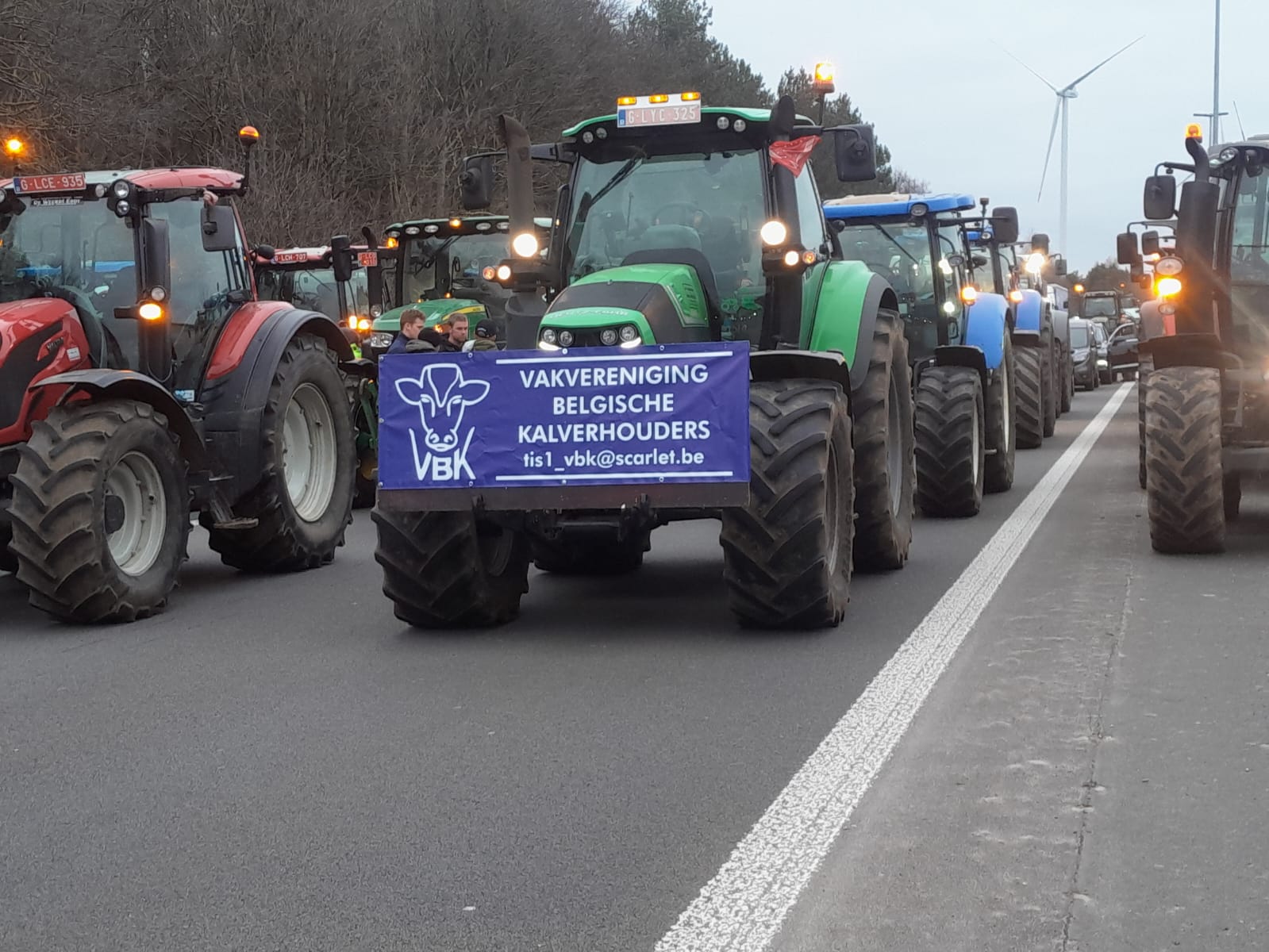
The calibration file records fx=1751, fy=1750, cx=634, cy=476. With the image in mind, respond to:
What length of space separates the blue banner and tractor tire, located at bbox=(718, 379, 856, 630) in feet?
0.52

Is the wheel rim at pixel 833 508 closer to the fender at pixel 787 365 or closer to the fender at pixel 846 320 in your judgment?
the fender at pixel 787 365

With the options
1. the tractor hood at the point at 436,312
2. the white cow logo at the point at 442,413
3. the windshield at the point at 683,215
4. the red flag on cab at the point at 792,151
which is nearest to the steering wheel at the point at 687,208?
the windshield at the point at 683,215

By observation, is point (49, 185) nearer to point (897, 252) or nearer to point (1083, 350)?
point (897, 252)

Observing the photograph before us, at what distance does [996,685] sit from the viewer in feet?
22.5

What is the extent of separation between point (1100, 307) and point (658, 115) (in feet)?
144

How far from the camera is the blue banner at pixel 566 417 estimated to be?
7.86m

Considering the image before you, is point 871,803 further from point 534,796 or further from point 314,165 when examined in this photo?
point 314,165

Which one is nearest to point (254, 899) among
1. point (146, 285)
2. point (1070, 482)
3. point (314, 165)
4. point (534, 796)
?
point (534, 796)

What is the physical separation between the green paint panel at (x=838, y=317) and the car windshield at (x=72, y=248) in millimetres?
3870

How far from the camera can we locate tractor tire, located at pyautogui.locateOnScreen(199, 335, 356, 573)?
10.7 metres

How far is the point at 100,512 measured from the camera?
877 centimetres

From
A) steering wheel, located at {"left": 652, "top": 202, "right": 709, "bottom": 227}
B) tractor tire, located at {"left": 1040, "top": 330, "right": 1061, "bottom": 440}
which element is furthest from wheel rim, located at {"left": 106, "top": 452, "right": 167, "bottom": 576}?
tractor tire, located at {"left": 1040, "top": 330, "right": 1061, "bottom": 440}

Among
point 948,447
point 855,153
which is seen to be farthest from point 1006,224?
point 855,153

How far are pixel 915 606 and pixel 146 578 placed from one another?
4048mm
